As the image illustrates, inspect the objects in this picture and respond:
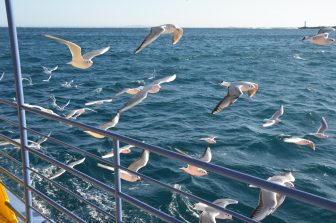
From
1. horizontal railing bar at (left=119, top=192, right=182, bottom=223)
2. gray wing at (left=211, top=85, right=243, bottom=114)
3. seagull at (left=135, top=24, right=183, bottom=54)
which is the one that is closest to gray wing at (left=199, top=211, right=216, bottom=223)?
gray wing at (left=211, top=85, right=243, bottom=114)

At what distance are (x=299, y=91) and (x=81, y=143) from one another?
11.9 metres

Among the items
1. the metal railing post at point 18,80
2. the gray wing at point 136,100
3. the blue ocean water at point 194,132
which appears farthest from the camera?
the blue ocean water at point 194,132

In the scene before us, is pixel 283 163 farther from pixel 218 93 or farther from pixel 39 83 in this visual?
pixel 39 83

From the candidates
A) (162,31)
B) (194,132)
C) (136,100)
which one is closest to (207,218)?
Answer: (136,100)

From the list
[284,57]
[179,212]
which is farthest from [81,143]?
[284,57]

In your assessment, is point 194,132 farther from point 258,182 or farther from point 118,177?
point 258,182

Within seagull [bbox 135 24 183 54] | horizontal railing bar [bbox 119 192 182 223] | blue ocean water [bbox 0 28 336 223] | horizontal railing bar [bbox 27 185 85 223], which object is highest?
seagull [bbox 135 24 183 54]

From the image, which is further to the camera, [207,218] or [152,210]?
[207,218]

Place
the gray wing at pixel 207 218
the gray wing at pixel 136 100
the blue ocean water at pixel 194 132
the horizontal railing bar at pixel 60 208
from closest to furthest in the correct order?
1. the horizontal railing bar at pixel 60 208
2. the gray wing at pixel 207 218
3. the gray wing at pixel 136 100
4. the blue ocean water at pixel 194 132

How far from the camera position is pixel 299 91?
18.9m

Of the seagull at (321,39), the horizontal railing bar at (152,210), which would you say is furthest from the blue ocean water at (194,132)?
the horizontal railing bar at (152,210)

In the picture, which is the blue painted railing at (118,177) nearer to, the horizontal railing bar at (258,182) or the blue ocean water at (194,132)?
the horizontal railing bar at (258,182)

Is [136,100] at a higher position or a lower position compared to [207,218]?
higher

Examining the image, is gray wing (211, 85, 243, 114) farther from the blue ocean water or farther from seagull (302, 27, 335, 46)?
the blue ocean water
